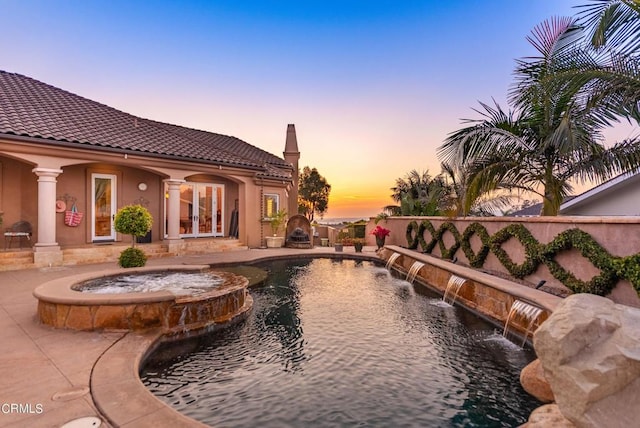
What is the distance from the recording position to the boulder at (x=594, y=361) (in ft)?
7.47

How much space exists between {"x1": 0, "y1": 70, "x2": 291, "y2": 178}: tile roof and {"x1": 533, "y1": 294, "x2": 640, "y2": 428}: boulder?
1257 cm

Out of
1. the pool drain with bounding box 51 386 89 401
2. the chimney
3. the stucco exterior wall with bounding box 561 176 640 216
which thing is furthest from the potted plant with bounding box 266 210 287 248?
the pool drain with bounding box 51 386 89 401

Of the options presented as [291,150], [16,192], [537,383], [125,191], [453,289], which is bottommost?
[537,383]

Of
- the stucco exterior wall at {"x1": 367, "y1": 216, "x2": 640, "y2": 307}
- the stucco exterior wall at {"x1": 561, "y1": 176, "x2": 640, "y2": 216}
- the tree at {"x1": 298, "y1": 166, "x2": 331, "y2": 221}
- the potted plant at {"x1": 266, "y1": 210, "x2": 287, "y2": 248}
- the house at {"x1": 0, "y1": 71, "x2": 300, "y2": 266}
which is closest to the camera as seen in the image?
the stucco exterior wall at {"x1": 367, "y1": 216, "x2": 640, "y2": 307}

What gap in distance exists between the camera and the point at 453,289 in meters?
7.89

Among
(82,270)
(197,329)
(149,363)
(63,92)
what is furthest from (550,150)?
(63,92)

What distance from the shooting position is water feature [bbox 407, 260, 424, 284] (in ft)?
33.1

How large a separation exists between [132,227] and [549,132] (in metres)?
10.3

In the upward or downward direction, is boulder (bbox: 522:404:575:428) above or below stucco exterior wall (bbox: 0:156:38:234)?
below

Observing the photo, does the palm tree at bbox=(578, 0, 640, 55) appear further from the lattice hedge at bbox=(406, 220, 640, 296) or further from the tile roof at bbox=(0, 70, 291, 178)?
the tile roof at bbox=(0, 70, 291, 178)

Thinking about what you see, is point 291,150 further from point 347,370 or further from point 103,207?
point 347,370

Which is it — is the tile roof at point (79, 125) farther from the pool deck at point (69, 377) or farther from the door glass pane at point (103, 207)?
the pool deck at point (69, 377)

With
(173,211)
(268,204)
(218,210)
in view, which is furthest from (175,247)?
(268,204)

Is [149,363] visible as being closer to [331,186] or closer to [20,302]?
[20,302]
